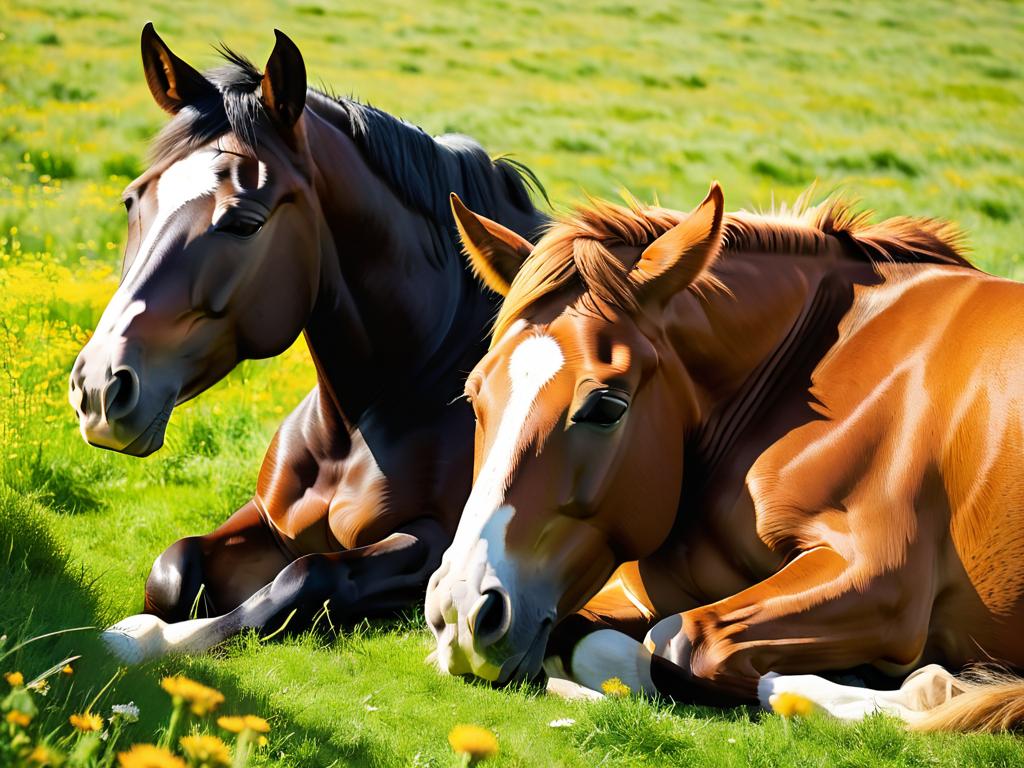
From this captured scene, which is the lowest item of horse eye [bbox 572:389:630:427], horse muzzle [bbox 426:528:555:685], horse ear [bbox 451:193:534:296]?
horse muzzle [bbox 426:528:555:685]

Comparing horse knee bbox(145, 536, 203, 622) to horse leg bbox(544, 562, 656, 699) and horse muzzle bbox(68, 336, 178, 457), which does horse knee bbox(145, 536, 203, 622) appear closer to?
horse muzzle bbox(68, 336, 178, 457)

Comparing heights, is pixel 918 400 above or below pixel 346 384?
above

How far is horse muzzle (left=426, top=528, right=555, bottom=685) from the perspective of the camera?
3.30 m

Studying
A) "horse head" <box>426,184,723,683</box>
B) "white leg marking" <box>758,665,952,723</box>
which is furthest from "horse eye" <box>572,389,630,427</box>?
"white leg marking" <box>758,665,952,723</box>

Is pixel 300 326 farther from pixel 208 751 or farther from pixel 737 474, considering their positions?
pixel 208 751

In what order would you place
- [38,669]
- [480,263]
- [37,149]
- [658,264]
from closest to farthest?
[38,669] < [658,264] < [480,263] < [37,149]

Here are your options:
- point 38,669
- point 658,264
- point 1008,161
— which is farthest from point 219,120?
point 1008,161

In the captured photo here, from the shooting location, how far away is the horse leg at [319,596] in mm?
4285

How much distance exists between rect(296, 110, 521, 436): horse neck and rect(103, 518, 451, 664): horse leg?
64 centimetres

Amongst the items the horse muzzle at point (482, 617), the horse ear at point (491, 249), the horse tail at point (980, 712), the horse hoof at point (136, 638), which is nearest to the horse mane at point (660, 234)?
the horse ear at point (491, 249)

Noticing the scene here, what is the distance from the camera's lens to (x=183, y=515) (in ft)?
20.5

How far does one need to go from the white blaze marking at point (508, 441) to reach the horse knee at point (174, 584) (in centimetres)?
163

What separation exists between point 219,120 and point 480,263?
3.82 ft

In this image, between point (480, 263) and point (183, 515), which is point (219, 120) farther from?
point (183, 515)
